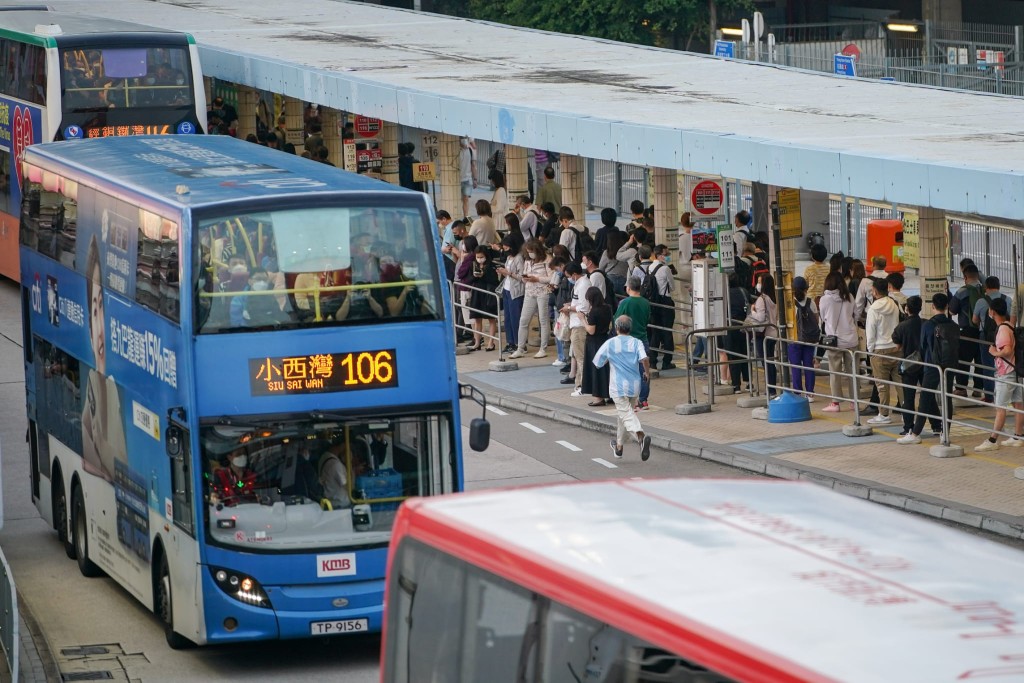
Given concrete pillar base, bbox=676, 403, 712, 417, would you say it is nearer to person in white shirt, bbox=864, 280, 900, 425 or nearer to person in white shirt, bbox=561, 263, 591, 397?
person in white shirt, bbox=561, 263, 591, 397

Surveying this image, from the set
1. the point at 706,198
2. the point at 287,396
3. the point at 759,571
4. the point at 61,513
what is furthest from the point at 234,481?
the point at 706,198

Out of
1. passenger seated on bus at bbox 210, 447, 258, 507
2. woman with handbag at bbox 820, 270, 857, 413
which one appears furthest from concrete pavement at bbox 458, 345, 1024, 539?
passenger seated on bus at bbox 210, 447, 258, 507

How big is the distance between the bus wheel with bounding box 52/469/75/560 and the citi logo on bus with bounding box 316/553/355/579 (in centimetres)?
443

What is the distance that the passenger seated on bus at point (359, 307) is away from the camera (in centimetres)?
1215

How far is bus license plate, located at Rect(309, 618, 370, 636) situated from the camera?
475 inches

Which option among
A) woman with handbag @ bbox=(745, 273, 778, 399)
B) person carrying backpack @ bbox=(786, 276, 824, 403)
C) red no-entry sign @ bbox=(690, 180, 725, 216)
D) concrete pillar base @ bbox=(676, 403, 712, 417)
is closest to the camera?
person carrying backpack @ bbox=(786, 276, 824, 403)

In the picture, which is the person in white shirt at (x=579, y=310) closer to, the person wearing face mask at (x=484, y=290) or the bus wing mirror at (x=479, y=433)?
the person wearing face mask at (x=484, y=290)

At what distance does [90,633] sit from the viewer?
13.6 m

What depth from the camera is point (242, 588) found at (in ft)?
39.5

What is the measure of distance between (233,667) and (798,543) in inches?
282

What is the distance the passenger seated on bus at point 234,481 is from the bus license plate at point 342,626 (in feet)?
3.24

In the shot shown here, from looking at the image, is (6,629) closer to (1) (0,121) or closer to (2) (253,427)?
(2) (253,427)

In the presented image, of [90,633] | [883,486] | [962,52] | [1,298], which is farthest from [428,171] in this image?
[962,52]

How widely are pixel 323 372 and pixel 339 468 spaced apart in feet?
2.16
